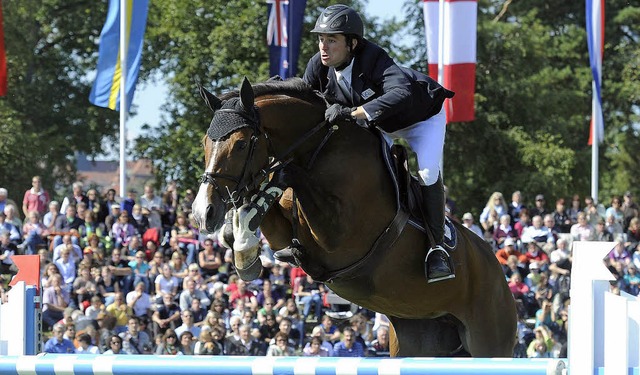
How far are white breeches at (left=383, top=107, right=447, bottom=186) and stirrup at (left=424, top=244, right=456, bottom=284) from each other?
1.47ft

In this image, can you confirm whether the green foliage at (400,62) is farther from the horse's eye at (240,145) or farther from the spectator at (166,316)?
the horse's eye at (240,145)

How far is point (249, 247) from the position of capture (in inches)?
255

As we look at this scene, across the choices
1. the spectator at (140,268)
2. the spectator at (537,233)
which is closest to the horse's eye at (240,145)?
the spectator at (140,268)

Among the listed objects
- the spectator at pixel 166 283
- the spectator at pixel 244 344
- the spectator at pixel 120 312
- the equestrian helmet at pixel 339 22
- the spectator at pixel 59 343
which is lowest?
the spectator at pixel 244 344

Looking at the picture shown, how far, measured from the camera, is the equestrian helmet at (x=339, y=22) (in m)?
6.84

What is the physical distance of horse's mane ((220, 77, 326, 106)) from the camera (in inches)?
272

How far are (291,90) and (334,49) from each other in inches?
14.5

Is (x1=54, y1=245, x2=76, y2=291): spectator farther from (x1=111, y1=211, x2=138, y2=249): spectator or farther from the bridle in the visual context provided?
the bridle

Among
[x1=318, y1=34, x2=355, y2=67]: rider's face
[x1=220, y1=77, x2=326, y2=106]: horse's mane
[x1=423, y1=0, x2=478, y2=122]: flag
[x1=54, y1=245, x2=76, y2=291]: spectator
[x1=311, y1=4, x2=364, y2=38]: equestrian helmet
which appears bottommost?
[x1=54, y1=245, x2=76, y2=291]: spectator

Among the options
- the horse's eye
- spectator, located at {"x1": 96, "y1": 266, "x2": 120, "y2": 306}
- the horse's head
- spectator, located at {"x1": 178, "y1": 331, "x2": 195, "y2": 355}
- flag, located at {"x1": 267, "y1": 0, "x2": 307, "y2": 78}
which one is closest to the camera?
the horse's head

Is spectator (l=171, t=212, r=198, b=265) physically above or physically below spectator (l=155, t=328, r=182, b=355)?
above

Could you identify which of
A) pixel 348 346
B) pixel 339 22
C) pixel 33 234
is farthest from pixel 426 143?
pixel 33 234

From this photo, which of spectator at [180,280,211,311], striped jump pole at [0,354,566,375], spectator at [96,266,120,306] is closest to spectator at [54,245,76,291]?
spectator at [96,266,120,306]

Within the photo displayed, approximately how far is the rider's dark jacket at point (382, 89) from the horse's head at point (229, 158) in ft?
2.35
